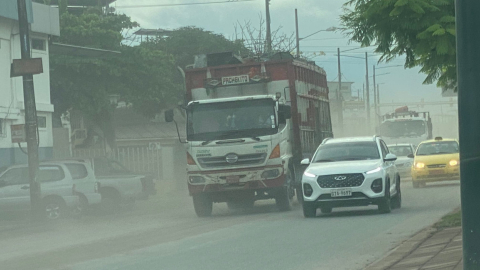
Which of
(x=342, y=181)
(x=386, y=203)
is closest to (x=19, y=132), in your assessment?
(x=342, y=181)

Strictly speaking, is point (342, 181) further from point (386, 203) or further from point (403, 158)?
point (403, 158)

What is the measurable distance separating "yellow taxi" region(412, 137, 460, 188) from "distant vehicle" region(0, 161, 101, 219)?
11306 millimetres

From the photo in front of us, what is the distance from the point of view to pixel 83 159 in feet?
78.8

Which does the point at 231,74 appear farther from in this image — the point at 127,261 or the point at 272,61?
the point at 127,261

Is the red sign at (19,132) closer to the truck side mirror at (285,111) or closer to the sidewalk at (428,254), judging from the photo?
the truck side mirror at (285,111)

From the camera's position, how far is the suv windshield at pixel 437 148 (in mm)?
30312

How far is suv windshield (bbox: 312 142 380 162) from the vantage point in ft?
63.6

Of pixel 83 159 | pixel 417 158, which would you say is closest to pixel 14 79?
pixel 83 159

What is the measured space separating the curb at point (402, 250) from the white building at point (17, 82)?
19749 mm

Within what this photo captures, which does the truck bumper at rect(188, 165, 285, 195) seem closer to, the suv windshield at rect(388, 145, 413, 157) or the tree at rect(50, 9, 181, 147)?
the suv windshield at rect(388, 145, 413, 157)

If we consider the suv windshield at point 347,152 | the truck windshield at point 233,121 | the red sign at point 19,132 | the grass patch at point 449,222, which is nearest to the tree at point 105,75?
the red sign at point 19,132

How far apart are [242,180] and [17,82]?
14034mm

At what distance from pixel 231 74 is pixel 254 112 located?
71.2 inches

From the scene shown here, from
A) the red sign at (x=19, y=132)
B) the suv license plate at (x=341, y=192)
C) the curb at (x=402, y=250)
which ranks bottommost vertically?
the curb at (x=402, y=250)
